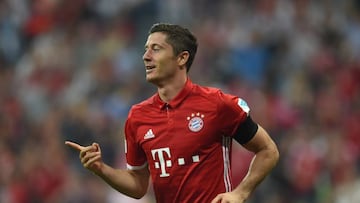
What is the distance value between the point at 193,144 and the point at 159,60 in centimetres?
53

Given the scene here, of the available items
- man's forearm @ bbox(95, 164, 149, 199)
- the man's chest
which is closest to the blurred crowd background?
man's forearm @ bbox(95, 164, 149, 199)

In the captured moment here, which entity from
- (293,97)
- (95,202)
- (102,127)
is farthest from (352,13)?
(95,202)

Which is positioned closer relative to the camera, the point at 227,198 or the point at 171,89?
the point at 227,198

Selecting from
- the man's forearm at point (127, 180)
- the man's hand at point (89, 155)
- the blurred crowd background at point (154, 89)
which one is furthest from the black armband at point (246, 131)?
the blurred crowd background at point (154, 89)

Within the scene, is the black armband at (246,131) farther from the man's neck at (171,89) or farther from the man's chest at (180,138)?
the man's neck at (171,89)

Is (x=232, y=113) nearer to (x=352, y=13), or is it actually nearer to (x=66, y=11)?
(x=352, y=13)

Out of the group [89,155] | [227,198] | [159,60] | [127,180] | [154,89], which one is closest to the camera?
[227,198]

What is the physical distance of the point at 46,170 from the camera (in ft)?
42.4

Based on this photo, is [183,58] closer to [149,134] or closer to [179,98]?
[179,98]

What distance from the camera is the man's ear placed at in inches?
273

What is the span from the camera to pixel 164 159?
22.2 feet

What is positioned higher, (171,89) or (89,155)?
(171,89)

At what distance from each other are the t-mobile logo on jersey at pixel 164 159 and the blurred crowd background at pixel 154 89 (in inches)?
162

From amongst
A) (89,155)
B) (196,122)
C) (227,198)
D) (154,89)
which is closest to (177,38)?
(196,122)
